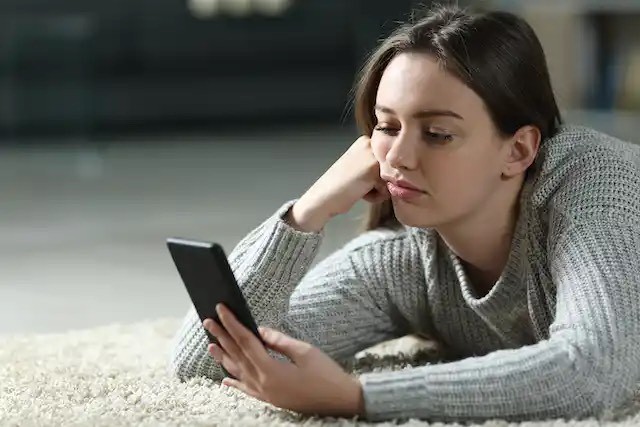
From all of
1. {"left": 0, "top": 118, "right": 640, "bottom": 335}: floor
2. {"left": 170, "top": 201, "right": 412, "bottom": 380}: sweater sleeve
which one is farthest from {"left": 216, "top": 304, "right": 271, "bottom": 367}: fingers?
{"left": 0, "top": 118, "right": 640, "bottom": 335}: floor

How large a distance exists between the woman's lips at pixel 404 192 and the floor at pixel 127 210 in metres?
0.45

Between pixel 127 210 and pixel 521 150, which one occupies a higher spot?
pixel 521 150

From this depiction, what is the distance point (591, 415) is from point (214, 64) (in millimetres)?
3980

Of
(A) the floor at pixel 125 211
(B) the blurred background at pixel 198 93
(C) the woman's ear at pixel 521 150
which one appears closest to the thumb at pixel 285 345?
(C) the woman's ear at pixel 521 150

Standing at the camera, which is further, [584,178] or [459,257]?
[459,257]

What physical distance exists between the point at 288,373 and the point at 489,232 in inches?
13.7

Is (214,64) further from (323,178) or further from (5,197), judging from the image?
(323,178)

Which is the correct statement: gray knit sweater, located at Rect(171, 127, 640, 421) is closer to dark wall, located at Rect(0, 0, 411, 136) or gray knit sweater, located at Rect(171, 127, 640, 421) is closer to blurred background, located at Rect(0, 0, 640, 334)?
blurred background, located at Rect(0, 0, 640, 334)

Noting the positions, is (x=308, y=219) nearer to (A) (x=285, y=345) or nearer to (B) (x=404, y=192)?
(B) (x=404, y=192)

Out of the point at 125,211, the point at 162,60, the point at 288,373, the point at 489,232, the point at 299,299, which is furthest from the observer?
the point at 162,60

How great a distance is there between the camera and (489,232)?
129cm

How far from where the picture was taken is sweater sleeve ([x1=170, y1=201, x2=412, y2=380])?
1306mm

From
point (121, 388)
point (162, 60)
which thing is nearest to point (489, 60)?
point (121, 388)

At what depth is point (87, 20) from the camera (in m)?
4.71
